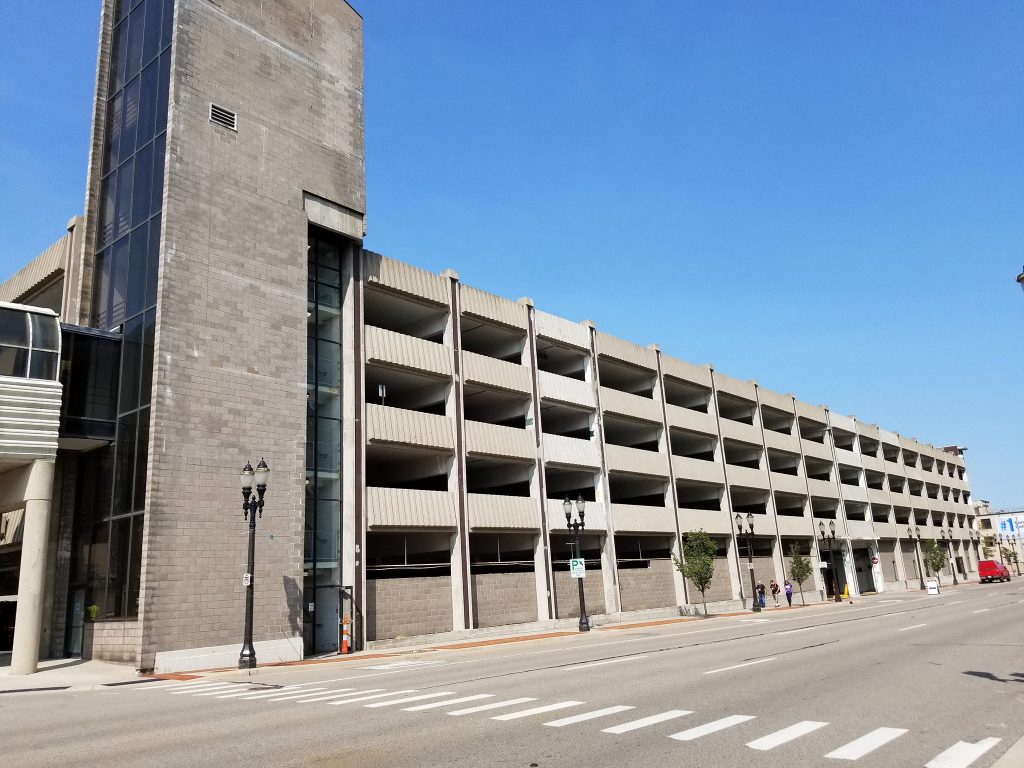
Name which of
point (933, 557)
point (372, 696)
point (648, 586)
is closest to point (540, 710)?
point (372, 696)

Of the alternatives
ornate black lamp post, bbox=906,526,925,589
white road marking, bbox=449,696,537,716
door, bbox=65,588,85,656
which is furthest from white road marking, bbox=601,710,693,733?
ornate black lamp post, bbox=906,526,925,589

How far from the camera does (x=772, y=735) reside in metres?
9.51

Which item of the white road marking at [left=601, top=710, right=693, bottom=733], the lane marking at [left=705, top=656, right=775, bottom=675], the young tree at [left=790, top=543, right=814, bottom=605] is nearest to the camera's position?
the white road marking at [left=601, top=710, right=693, bottom=733]

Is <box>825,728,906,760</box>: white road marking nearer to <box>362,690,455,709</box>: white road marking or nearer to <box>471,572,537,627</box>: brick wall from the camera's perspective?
<box>362,690,455,709</box>: white road marking

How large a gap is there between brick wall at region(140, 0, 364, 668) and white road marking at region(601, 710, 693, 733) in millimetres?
17758

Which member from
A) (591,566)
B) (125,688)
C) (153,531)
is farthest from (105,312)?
(591,566)

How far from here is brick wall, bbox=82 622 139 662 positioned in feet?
77.2

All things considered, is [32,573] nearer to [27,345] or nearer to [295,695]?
[27,345]

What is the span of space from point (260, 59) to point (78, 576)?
21.4 m

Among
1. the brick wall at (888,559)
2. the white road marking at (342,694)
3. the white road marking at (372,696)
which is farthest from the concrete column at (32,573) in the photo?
the brick wall at (888,559)

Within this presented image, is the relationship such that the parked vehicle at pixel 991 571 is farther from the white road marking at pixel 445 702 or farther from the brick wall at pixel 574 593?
the white road marking at pixel 445 702

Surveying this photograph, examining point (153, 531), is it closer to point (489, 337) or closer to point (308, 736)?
point (308, 736)

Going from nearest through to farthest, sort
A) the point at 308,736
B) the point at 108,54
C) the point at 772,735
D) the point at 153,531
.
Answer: the point at 772,735 → the point at 308,736 → the point at 153,531 → the point at 108,54

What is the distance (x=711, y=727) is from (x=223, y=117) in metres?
27.9
